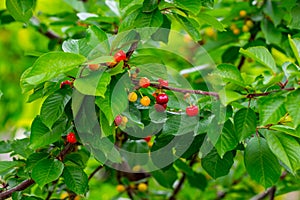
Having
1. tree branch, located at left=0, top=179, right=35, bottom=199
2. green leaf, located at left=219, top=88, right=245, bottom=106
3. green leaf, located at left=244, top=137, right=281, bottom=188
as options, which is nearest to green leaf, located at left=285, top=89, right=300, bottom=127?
green leaf, located at left=219, top=88, right=245, bottom=106

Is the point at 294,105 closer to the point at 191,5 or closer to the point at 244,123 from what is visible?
the point at 244,123

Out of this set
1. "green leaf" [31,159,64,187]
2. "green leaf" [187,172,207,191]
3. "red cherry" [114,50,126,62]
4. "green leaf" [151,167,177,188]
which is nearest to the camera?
"red cherry" [114,50,126,62]

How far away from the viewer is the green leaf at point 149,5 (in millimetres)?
1167

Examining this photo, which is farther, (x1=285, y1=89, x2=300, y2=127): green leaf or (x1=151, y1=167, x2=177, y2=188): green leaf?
(x1=151, y1=167, x2=177, y2=188): green leaf

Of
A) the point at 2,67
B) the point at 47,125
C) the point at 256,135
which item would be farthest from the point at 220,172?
the point at 2,67

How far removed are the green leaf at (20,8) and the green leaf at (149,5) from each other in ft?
0.99

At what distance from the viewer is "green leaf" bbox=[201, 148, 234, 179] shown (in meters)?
1.28

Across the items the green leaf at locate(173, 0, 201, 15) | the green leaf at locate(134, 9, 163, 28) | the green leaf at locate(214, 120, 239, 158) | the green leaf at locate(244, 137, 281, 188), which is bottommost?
the green leaf at locate(244, 137, 281, 188)

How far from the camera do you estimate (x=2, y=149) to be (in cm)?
142

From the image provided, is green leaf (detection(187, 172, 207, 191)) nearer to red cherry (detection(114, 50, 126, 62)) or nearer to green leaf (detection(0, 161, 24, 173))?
green leaf (detection(0, 161, 24, 173))

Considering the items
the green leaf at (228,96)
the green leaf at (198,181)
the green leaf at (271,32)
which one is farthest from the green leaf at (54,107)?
the green leaf at (198,181)

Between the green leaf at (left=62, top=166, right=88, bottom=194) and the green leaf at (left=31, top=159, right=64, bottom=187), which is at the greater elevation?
the green leaf at (left=31, top=159, right=64, bottom=187)

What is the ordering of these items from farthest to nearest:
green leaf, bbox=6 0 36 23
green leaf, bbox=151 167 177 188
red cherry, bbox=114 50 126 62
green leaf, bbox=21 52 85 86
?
green leaf, bbox=151 167 177 188
green leaf, bbox=6 0 36 23
red cherry, bbox=114 50 126 62
green leaf, bbox=21 52 85 86

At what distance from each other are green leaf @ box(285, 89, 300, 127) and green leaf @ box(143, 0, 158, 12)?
1.25 feet
